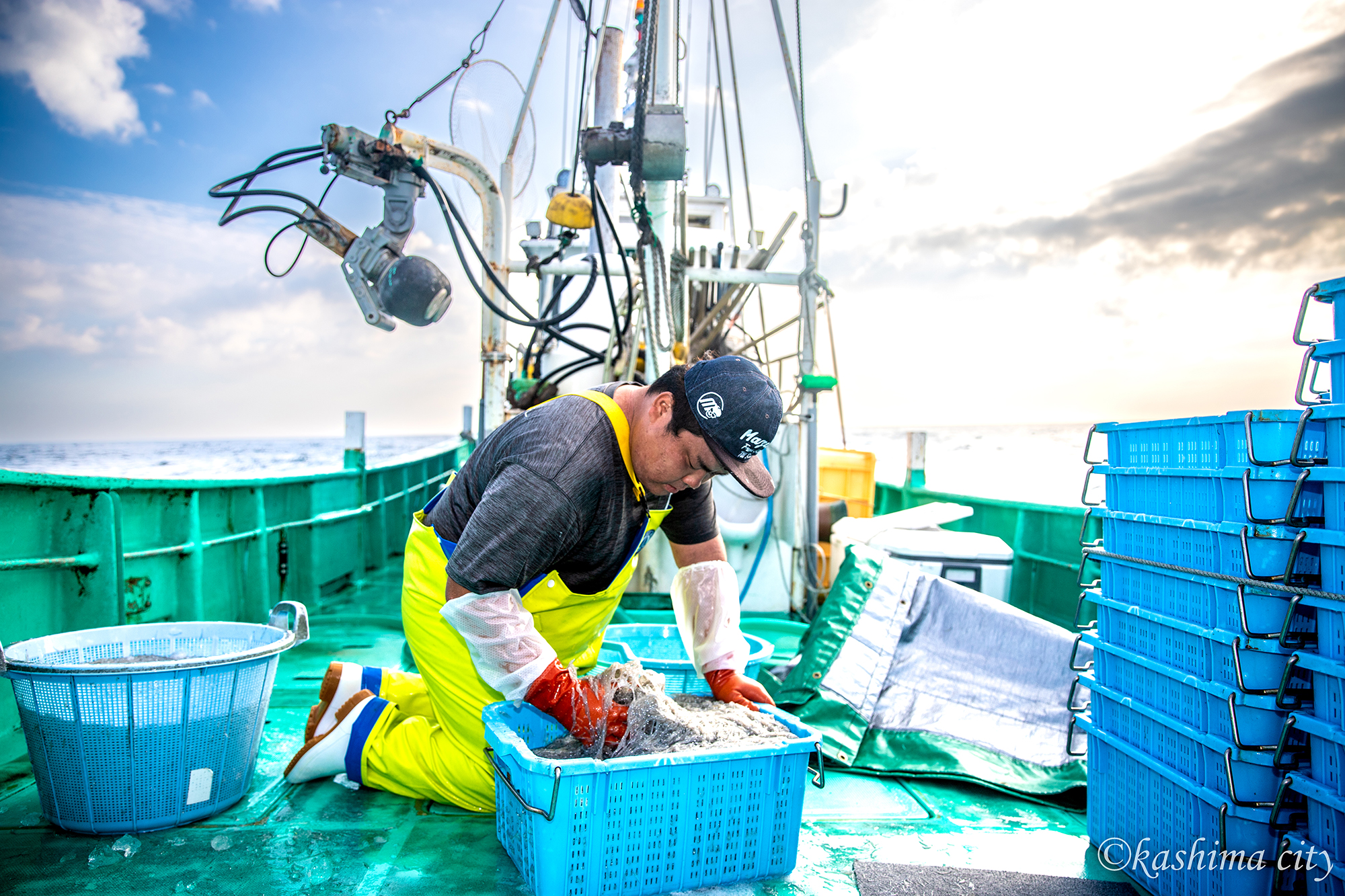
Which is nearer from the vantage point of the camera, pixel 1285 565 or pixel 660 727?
pixel 1285 565

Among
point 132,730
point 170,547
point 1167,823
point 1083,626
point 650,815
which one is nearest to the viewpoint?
point 650,815

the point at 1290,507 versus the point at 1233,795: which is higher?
the point at 1290,507

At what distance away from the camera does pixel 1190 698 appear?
181cm

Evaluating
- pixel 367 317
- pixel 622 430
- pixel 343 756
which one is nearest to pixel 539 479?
pixel 622 430

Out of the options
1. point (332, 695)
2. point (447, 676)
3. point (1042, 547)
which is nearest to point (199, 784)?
point (332, 695)

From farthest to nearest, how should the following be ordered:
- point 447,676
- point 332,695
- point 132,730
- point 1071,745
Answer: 1. point 1071,745
2. point 332,695
3. point 447,676
4. point 132,730

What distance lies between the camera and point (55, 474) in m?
2.59

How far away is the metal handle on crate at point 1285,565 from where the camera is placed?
61.0 inches

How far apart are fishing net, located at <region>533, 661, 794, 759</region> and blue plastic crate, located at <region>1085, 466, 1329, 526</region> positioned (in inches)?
44.3

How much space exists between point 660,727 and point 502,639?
0.46m

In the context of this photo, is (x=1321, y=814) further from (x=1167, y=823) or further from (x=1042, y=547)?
(x=1042, y=547)

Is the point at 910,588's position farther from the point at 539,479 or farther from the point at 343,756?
the point at 343,756

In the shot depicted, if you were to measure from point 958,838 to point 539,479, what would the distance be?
65.8 inches

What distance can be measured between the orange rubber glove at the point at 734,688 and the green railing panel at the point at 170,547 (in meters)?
2.38
